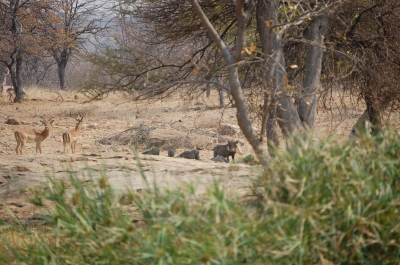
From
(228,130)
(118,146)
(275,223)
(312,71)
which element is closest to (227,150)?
(312,71)

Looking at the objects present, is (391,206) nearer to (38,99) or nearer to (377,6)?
(377,6)

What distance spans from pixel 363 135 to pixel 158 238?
1416mm

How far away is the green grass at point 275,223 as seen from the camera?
2.83 meters

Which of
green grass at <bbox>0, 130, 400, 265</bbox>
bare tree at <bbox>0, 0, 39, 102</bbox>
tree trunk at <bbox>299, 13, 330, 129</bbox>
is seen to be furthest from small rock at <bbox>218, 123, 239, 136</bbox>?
green grass at <bbox>0, 130, 400, 265</bbox>

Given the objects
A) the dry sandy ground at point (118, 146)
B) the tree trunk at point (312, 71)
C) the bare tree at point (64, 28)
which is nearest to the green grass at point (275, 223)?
the dry sandy ground at point (118, 146)

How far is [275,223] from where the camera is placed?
2988 mm

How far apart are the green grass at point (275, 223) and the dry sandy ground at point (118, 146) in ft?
0.87

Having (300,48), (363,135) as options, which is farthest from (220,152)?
(363,135)

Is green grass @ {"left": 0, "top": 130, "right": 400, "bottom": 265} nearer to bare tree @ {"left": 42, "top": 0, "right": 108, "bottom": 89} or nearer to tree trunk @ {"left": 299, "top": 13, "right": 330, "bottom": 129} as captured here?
tree trunk @ {"left": 299, "top": 13, "right": 330, "bottom": 129}

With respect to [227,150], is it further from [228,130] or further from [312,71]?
[228,130]

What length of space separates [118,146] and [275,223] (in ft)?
35.9

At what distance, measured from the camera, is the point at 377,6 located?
9.36 meters

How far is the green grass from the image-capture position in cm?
283

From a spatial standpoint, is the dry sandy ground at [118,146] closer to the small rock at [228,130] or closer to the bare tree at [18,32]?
the small rock at [228,130]
